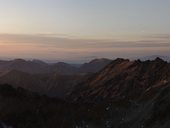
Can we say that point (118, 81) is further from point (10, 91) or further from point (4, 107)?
point (4, 107)

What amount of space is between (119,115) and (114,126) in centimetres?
447

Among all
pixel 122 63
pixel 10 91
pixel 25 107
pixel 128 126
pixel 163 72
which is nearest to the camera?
pixel 128 126

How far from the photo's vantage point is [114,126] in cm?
4372

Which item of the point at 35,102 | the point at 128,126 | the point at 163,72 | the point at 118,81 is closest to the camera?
the point at 128,126

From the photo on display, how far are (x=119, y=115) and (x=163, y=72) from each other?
203 feet

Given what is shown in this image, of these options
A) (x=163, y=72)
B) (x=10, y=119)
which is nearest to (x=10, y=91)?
(x=10, y=119)

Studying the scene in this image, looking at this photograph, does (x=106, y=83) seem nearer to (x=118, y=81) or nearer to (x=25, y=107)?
(x=118, y=81)

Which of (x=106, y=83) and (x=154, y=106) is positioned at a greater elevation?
(x=154, y=106)

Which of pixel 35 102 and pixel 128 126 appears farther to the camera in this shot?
pixel 35 102

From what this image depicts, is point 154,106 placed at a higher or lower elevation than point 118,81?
higher

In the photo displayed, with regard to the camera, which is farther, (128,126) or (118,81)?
(118,81)

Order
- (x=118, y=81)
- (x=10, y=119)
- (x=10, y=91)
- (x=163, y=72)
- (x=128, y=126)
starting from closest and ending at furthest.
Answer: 1. (x=128, y=126)
2. (x=10, y=119)
3. (x=10, y=91)
4. (x=163, y=72)
5. (x=118, y=81)

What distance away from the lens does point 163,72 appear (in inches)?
4235

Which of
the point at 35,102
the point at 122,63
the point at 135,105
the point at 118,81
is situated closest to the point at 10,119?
the point at 35,102
